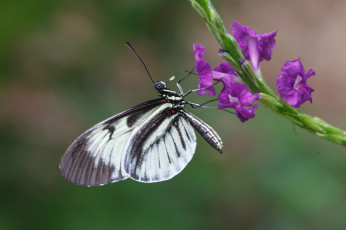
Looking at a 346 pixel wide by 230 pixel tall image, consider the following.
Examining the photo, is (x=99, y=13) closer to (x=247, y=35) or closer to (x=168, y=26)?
(x=168, y=26)

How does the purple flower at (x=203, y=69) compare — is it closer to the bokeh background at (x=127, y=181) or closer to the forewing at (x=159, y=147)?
the forewing at (x=159, y=147)

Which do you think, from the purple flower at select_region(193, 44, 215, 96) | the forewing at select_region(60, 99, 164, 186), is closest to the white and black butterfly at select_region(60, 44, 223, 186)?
the forewing at select_region(60, 99, 164, 186)

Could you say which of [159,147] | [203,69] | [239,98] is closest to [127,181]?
[159,147]

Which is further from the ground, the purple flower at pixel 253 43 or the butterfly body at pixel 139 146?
the purple flower at pixel 253 43

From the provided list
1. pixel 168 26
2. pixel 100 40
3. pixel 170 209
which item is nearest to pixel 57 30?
pixel 100 40

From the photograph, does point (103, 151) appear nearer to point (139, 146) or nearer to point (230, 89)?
point (139, 146)

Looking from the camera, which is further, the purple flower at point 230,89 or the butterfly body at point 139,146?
the butterfly body at point 139,146

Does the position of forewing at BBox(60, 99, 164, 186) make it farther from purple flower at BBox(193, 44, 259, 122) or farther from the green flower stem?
the green flower stem

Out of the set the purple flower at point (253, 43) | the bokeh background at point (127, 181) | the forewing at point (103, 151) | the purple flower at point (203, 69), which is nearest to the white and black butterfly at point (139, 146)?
the forewing at point (103, 151)
